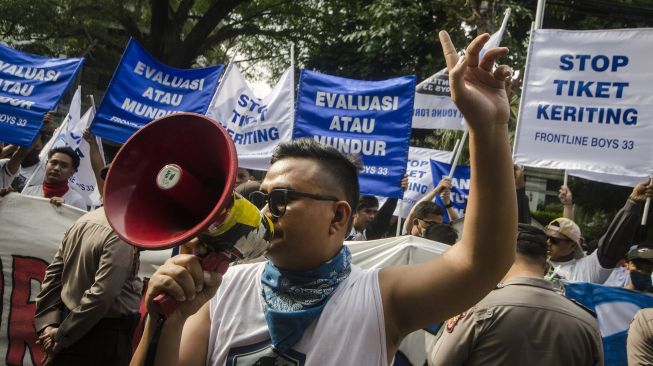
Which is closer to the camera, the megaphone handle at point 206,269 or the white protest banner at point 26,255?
the megaphone handle at point 206,269

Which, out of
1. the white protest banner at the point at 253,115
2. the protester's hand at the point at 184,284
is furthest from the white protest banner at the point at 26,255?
the protester's hand at the point at 184,284

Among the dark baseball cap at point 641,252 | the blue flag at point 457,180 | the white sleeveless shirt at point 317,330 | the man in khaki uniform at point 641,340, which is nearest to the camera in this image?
the white sleeveless shirt at point 317,330

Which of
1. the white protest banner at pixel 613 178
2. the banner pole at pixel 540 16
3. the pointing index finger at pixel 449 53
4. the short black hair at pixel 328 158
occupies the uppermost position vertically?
the banner pole at pixel 540 16

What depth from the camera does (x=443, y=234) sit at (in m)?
4.27

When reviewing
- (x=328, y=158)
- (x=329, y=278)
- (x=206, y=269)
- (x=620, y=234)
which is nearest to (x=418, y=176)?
(x=620, y=234)

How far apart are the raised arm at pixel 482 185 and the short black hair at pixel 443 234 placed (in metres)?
2.80

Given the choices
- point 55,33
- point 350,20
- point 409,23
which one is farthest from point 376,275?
point 55,33

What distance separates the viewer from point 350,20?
15695 millimetres

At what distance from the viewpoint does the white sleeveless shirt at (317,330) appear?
154 centimetres

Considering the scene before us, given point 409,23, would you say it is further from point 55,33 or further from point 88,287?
point 88,287

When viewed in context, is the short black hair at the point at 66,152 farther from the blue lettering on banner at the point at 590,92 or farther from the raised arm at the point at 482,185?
the raised arm at the point at 482,185

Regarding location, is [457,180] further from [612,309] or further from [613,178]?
[612,309]

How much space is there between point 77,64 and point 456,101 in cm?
544

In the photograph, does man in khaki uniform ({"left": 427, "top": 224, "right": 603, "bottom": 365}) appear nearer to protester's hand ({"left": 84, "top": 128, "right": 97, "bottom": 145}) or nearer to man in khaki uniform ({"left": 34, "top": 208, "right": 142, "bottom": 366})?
man in khaki uniform ({"left": 34, "top": 208, "right": 142, "bottom": 366})
